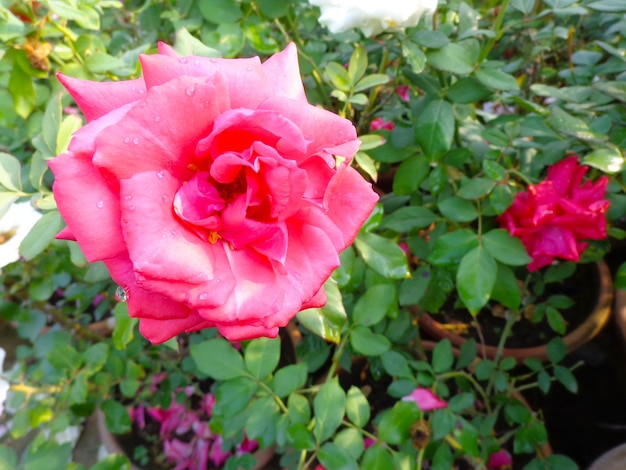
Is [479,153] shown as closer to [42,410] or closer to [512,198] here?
[512,198]

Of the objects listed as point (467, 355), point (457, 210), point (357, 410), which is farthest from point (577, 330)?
point (357, 410)

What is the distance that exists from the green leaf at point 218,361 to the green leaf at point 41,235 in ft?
1.00

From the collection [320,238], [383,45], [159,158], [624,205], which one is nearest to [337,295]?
[320,238]

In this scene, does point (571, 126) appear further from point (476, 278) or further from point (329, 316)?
point (329, 316)

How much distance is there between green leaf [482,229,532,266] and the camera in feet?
2.29

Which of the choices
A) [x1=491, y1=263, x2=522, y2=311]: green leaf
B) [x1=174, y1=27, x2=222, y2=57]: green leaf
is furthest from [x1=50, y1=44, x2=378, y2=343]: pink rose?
[x1=491, y1=263, x2=522, y2=311]: green leaf

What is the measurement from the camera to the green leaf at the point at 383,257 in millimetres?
613

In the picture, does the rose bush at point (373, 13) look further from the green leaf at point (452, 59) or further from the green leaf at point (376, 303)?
the green leaf at point (376, 303)

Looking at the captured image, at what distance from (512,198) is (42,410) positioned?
84 centimetres

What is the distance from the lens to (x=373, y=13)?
23.3 inches

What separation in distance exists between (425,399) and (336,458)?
24cm

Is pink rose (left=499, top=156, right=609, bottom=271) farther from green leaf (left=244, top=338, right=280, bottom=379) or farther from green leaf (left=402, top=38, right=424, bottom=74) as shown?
green leaf (left=244, top=338, right=280, bottom=379)

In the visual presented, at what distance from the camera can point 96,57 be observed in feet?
2.19

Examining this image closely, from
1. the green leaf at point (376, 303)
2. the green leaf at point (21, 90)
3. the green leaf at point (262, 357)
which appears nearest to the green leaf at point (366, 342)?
the green leaf at point (376, 303)
